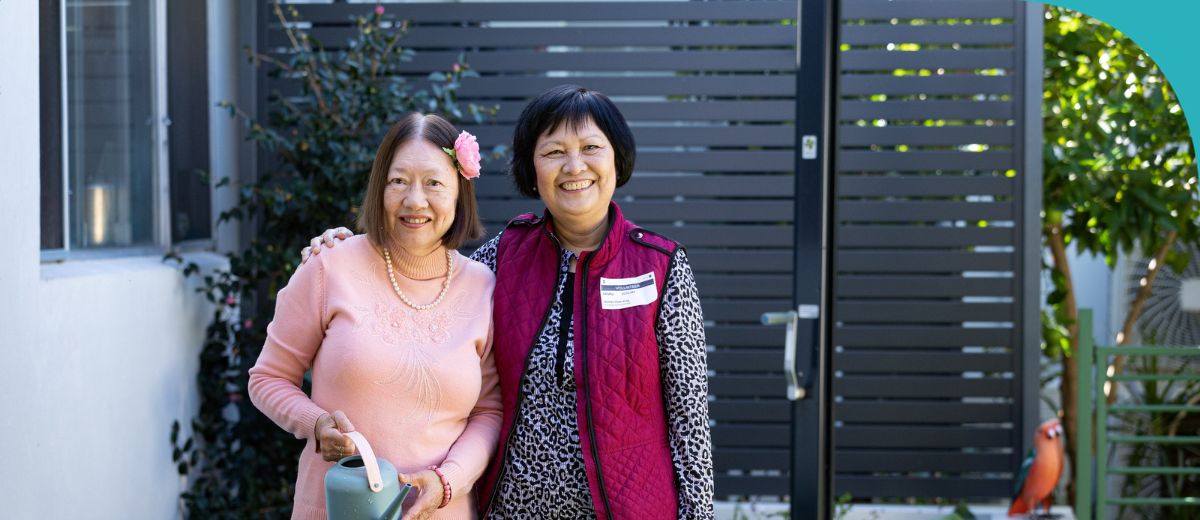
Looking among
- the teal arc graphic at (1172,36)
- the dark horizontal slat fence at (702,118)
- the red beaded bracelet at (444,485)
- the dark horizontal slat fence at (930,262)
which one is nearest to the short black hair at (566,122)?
the red beaded bracelet at (444,485)

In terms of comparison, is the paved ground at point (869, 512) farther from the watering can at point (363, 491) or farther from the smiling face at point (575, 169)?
the watering can at point (363, 491)

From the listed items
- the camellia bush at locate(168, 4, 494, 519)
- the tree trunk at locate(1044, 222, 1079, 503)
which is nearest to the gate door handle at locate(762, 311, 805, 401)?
the camellia bush at locate(168, 4, 494, 519)

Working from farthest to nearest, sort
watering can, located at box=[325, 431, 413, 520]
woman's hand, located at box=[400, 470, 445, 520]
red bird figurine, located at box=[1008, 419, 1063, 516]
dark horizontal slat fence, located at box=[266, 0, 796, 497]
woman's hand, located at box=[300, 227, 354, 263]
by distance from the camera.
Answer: dark horizontal slat fence, located at box=[266, 0, 796, 497], red bird figurine, located at box=[1008, 419, 1063, 516], woman's hand, located at box=[300, 227, 354, 263], woman's hand, located at box=[400, 470, 445, 520], watering can, located at box=[325, 431, 413, 520]

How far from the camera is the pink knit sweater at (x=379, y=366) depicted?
1815mm

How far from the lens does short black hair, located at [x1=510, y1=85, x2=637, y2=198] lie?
6.35 feet

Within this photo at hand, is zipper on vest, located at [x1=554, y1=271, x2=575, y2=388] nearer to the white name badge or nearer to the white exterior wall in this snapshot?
the white name badge

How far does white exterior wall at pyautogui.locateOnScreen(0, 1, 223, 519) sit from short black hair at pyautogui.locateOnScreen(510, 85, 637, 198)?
4.04 ft

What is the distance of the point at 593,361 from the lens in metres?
1.86

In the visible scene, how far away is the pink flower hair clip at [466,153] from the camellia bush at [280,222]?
1885 mm

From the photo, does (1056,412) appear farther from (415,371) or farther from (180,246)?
(415,371)

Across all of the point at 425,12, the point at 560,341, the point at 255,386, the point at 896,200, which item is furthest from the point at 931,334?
the point at 255,386

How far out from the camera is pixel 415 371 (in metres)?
1.83

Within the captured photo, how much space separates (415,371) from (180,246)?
2.27 meters

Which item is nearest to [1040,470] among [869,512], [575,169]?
[869,512]
